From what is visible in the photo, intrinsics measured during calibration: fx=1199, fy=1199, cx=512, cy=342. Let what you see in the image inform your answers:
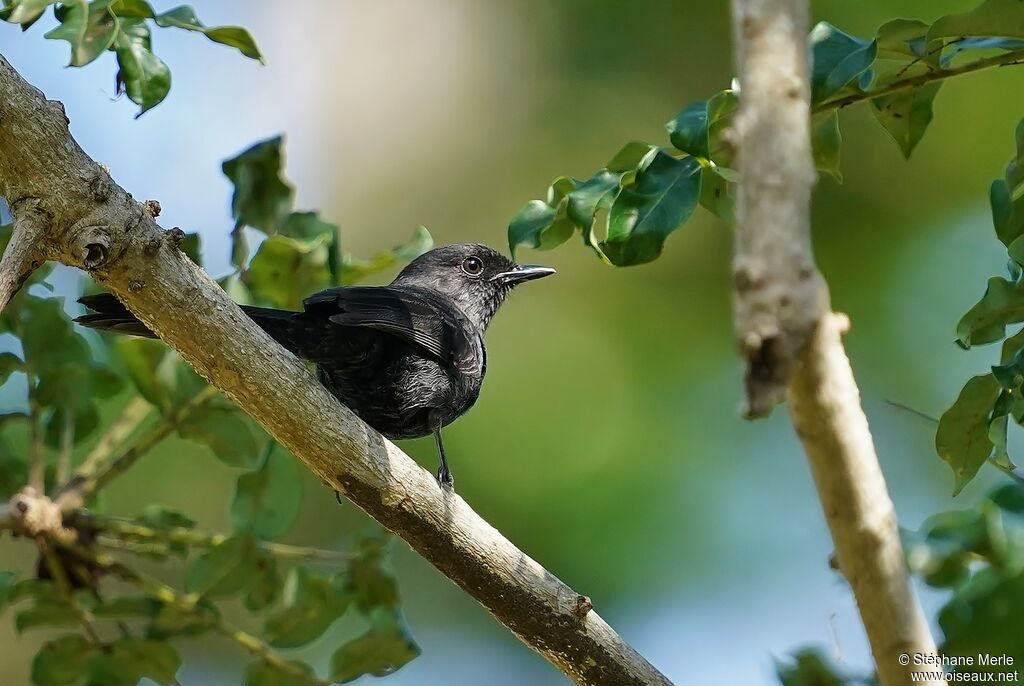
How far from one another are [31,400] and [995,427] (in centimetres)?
267

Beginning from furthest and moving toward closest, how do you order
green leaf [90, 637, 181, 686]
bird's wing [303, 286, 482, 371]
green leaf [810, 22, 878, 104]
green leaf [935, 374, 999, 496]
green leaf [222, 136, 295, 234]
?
1. green leaf [222, 136, 295, 234]
2. bird's wing [303, 286, 482, 371]
3. green leaf [90, 637, 181, 686]
4. green leaf [935, 374, 999, 496]
5. green leaf [810, 22, 878, 104]

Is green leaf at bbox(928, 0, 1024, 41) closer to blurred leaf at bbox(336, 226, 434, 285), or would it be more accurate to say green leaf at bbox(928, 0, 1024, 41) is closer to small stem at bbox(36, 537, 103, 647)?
blurred leaf at bbox(336, 226, 434, 285)

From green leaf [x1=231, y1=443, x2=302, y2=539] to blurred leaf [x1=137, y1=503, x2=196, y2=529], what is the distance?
0.56ft

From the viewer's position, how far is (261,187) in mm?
3727

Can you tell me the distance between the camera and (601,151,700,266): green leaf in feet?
8.20

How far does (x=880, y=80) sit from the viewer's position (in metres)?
2.63

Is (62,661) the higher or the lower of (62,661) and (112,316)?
the lower

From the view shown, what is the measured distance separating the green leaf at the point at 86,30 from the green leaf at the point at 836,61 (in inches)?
60.3

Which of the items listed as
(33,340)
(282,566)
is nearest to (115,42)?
(33,340)

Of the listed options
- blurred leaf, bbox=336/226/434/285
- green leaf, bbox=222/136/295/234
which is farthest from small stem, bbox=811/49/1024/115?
green leaf, bbox=222/136/295/234

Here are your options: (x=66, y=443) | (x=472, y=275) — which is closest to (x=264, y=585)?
(x=66, y=443)

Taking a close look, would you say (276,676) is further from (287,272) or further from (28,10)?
(28,10)

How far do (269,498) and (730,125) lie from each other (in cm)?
182

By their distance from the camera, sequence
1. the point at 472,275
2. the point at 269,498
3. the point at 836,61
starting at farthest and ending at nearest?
the point at 472,275 → the point at 269,498 → the point at 836,61
